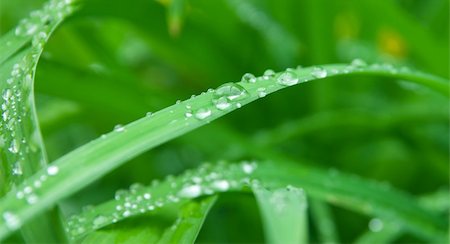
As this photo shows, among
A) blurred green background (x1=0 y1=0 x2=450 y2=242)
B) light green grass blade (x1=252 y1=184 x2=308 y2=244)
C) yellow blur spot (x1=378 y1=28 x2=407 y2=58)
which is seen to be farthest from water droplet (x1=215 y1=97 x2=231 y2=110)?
yellow blur spot (x1=378 y1=28 x2=407 y2=58)

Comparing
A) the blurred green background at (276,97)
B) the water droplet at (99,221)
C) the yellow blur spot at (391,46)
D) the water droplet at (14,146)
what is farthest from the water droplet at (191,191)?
the yellow blur spot at (391,46)

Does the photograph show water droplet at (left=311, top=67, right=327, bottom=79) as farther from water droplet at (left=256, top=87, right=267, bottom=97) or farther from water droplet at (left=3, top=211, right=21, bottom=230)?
water droplet at (left=3, top=211, right=21, bottom=230)

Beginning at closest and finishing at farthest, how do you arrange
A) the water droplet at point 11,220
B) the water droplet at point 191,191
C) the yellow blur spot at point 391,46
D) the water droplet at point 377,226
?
the water droplet at point 11,220
the water droplet at point 191,191
the water droplet at point 377,226
the yellow blur spot at point 391,46

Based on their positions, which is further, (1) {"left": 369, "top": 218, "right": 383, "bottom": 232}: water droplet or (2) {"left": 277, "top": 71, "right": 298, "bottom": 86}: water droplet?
(1) {"left": 369, "top": 218, "right": 383, "bottom": 232}: water droplet

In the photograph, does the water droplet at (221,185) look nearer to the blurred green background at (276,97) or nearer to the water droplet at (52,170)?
the water droplet at (52,170)

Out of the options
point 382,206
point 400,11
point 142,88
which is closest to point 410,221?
point 382,206

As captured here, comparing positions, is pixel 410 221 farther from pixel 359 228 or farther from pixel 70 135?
pixel 70 135

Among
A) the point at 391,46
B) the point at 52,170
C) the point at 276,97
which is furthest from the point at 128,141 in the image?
the point at 391,46
